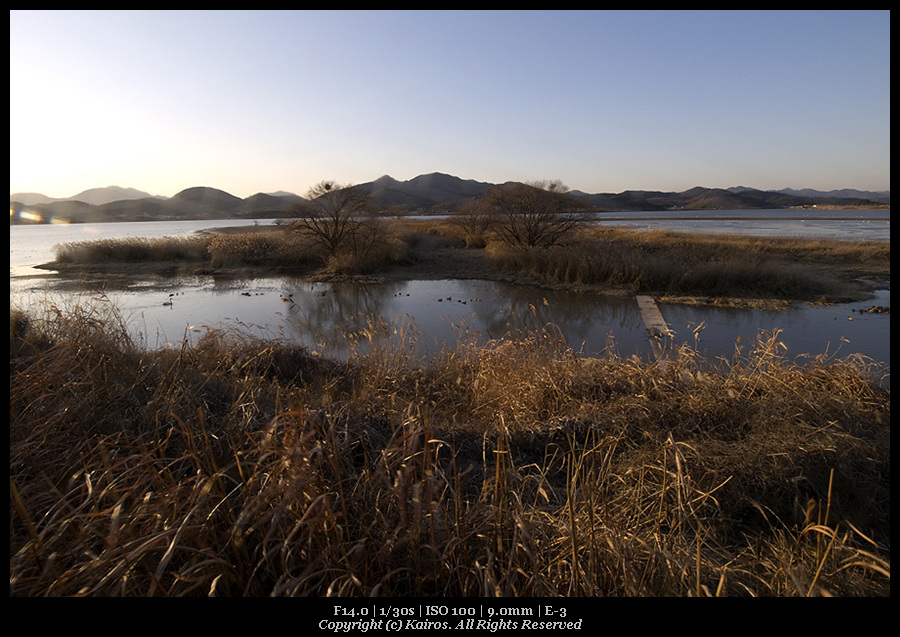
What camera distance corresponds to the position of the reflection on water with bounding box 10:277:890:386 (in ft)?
30.1

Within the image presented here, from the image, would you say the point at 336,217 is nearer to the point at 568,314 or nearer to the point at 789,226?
the point at 568,314

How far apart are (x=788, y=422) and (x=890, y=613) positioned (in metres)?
2.67

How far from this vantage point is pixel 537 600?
1.62 meters

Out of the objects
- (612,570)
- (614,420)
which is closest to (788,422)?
(614,420)

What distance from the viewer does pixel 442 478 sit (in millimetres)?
2162

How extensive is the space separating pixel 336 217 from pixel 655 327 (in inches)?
684

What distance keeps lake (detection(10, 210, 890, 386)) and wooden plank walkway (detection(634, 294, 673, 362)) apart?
225 millimetres

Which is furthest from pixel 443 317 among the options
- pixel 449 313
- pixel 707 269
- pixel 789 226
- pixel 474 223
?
pixel 789 226

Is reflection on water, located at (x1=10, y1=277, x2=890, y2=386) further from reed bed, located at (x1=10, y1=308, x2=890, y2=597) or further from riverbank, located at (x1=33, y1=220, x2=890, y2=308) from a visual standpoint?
reed bed, located at (x1=10, y1=308, x2=890, y2=597)

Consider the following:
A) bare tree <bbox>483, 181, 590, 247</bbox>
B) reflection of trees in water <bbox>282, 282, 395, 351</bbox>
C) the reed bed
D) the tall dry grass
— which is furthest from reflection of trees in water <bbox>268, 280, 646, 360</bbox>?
bare tree <bbox>483, 181, 590, 247</bbox>

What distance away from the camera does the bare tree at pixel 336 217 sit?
2258 centimetres

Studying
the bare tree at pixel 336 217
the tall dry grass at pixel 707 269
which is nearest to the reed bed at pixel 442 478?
the tall dry grass at pixel 707 269

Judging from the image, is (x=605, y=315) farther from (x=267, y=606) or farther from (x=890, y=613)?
(x=267, y=606)

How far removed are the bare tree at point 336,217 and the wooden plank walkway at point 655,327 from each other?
49.0ft
